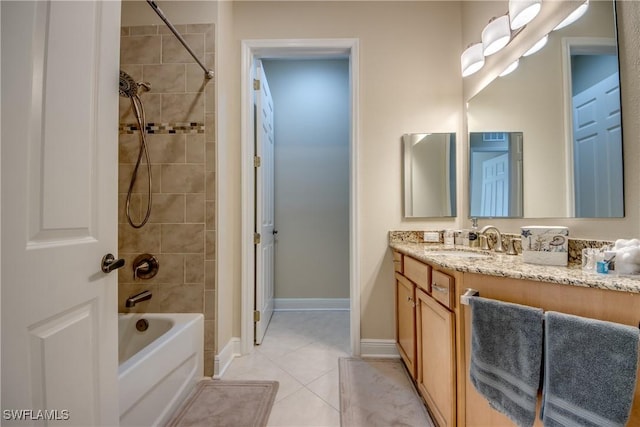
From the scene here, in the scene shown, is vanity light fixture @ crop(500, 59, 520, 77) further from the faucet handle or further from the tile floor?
the tile floor

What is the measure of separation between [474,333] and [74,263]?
130 centimetres

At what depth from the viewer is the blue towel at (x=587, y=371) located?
0.64 metres

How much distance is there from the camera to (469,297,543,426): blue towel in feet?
2.60

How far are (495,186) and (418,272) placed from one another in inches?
31.5

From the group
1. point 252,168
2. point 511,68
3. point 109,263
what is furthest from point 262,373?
point 511,68

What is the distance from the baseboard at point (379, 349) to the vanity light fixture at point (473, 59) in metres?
1.99

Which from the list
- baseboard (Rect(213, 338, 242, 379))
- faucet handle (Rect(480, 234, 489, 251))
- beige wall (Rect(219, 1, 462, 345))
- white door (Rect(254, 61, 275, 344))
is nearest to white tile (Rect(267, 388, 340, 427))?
baseboard (Rect(213, 338, 242, 379))

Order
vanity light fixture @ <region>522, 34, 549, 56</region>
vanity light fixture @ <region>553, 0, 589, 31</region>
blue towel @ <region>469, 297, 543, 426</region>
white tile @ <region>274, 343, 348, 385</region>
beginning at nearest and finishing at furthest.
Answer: blue towel @ <region>469, 297, 543, 426</region>
vanity light fixture @ <region>553, 0, 589, 31</region>
vanity light fixture @ <region>522, 34, 549, 56</region>
white tile @ <region>274, 343, 348, 385</region>

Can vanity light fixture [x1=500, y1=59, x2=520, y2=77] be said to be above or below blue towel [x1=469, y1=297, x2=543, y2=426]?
above

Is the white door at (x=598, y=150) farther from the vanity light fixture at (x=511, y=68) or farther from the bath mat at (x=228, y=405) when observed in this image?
the bath mat at (x=228, y=405)

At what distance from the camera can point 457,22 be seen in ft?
6.79

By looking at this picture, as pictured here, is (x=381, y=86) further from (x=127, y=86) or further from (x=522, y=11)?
(x=127, y=86)

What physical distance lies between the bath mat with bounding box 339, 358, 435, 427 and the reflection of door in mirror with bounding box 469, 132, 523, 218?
120 cm

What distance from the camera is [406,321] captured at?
173cm
